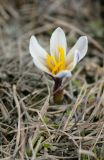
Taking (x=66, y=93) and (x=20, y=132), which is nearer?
(x=20, y=132)

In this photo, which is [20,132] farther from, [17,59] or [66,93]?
[17,59]

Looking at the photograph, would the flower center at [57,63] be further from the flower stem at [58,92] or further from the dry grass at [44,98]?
the dry grass at [44,98]

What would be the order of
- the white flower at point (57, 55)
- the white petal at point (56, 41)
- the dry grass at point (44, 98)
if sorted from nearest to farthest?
the dry grass at point (44, 98) → the white flower at point (57, 55) → the white petal at point (56, 41)

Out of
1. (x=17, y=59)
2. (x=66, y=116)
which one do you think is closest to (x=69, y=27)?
(x=17, y=59)

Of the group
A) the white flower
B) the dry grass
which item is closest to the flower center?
the white flower

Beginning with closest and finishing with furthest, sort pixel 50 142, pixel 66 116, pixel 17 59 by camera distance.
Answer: pixel 50 142
pixel 66 116
pixel 17 59

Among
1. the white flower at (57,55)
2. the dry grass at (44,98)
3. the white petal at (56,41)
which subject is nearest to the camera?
the dry grass at (44,98)

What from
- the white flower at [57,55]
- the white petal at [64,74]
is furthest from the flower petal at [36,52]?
the white petal at [64,74]
